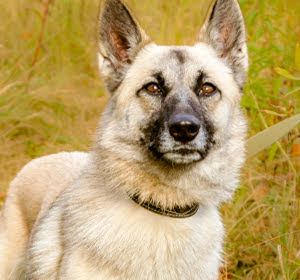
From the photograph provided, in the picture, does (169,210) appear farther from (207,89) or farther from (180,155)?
(207,89)

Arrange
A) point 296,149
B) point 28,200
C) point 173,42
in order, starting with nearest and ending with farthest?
point 296,149, point 28,200, point 173,42

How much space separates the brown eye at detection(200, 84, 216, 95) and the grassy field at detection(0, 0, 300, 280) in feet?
1.21

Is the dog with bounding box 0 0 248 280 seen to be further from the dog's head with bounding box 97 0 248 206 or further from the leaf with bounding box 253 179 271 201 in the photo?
the leaf with bounding box 253 179 271 201

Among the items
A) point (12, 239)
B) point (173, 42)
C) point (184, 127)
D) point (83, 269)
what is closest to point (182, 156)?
point (184, 127)

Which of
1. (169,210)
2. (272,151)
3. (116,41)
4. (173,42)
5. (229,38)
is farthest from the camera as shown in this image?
(173,42)

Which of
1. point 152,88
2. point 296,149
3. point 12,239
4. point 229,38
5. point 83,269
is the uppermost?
point 229,38

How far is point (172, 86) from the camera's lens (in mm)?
2678

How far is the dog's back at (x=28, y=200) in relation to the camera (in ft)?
10.4

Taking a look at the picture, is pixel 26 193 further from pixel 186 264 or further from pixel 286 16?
pixel 286 16

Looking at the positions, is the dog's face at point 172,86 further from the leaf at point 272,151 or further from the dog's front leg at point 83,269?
the leaf at point 272,151

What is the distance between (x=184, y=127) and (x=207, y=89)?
449mm

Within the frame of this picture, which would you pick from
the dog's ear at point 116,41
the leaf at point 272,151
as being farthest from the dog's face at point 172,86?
the leaf at point 272,151

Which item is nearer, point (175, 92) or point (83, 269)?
point (83, 269)

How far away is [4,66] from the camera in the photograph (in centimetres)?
543
